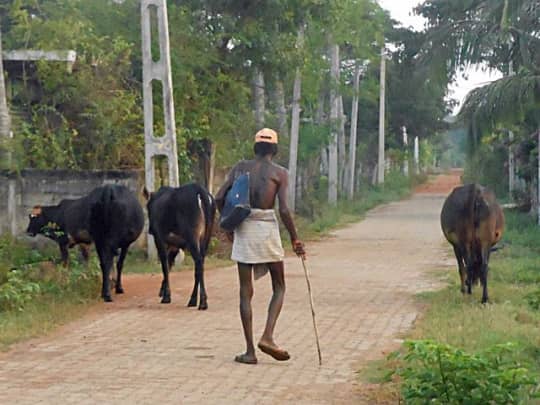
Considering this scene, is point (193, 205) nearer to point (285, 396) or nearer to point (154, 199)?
point (154, 199)

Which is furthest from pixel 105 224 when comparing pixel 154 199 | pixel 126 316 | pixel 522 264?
pixel 522 264

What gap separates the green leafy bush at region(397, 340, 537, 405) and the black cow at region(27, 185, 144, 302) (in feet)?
23.0

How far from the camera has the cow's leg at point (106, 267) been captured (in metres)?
13.7

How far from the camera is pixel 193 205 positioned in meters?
13.3

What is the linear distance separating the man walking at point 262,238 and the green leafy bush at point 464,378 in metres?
2.36

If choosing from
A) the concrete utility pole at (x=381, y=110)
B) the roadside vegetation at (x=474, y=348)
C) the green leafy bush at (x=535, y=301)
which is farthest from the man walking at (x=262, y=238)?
the concrete utility pole at (x=381, y=110)

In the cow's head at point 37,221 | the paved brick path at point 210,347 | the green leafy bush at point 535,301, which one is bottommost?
the paved brick path at point 210,347

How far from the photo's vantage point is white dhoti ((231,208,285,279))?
31.2ft

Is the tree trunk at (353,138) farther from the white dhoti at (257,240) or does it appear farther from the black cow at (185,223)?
the white dhoti at (257,240)

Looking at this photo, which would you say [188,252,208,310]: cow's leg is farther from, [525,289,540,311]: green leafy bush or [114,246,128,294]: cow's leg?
[525,289,540,311]: green leafy bush

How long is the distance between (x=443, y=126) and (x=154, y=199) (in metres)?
40.4

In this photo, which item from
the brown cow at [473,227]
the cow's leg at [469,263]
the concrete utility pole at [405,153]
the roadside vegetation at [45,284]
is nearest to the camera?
the roadside vegetation at [45,284]

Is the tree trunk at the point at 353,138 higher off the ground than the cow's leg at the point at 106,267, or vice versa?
the tree trunk at the point at 353,138

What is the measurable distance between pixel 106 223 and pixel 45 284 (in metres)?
1.07
